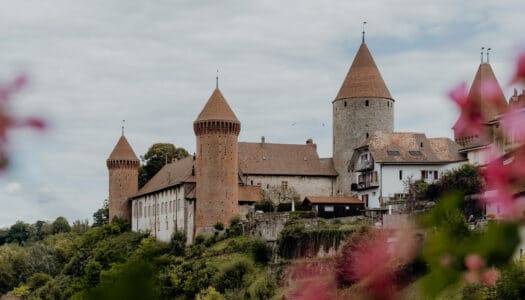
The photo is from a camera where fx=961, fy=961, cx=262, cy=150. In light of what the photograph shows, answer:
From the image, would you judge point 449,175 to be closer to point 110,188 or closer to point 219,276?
point 219,276

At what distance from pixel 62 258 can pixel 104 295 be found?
83958 mm

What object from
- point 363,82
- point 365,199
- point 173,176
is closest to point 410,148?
point 365,199

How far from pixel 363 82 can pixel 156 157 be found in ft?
89.2

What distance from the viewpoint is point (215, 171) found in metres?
60.6

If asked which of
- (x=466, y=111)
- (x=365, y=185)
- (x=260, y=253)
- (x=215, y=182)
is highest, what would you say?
(x=215, y=182)

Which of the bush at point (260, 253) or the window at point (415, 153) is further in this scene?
the window at point (415, 153)

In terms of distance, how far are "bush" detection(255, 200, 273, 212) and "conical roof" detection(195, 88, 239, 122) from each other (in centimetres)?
563

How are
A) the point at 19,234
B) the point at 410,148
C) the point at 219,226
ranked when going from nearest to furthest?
the point at 219,226
the point at 410,148
the point at 19,234

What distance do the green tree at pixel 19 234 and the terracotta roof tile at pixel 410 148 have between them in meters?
73.4

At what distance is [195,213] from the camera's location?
61281 mm

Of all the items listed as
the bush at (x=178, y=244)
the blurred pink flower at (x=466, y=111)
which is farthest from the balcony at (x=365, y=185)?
the blurred pink flower at (x=466, y=111)

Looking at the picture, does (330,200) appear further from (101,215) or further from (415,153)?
(101,215)

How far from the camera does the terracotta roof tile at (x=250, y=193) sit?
206 ft

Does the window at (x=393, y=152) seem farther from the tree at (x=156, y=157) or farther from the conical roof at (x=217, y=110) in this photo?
the tree at (x=156, y=157)
